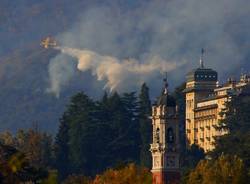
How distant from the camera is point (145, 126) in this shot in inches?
6732

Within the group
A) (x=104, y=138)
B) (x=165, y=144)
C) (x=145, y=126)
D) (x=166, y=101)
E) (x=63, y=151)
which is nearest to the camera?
(x=165, y=144)

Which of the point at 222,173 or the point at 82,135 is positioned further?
the point at 82,135

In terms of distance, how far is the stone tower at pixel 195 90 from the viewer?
18888cm

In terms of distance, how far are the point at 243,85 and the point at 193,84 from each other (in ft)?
31.9

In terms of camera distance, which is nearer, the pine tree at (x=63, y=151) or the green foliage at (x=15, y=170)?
the green foliage at (x=15, y=170)

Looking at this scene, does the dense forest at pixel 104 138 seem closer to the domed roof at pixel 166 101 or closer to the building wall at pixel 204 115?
the building wall at pixel 204 115

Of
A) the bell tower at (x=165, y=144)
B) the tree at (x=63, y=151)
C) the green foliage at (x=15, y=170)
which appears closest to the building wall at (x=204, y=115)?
the tree at (x=63, y=151)

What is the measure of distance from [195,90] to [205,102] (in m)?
2.59

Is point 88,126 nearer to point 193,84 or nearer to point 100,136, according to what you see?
point 100,136

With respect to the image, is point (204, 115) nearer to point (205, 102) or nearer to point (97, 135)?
point (205, 102)

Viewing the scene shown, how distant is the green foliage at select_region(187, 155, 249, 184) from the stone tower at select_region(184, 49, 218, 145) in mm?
58326

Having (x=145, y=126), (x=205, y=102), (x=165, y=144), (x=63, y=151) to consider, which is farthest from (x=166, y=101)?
(x=205, y=102)

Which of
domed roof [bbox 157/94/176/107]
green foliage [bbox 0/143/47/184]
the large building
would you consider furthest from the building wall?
green foliage [bbox 0/143/47/184]

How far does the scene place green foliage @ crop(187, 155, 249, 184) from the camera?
120 metres
